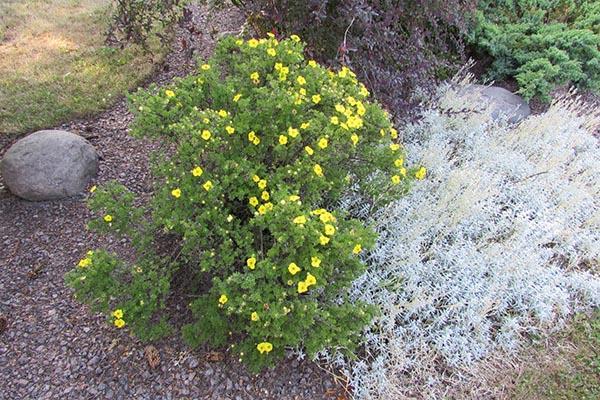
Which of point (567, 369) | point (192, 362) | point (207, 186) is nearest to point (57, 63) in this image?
point (207, 186)

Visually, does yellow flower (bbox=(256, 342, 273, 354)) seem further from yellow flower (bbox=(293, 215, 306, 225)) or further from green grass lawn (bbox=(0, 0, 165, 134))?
green grass lawn (bbox=(0, 0, 165, 134))

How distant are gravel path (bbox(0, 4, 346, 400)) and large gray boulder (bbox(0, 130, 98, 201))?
0.62 ft

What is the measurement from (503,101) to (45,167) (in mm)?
3361

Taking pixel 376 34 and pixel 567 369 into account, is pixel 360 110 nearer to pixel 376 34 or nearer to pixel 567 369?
pixel 376 34

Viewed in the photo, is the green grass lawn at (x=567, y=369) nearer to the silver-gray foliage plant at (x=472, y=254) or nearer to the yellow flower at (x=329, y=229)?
the silver-gray foliage plant at (x=472, y=254)

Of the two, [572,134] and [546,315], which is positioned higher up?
[572,134]

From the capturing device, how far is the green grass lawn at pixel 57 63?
3.71m

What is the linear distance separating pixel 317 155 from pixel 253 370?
941mm

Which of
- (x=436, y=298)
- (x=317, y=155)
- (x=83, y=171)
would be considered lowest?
(x=83, y=171)

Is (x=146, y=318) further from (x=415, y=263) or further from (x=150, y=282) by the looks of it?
(x=415, y=263)

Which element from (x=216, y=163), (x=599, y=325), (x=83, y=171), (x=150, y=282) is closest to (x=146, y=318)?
(x=150, y=282)

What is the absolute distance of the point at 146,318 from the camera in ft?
6.94

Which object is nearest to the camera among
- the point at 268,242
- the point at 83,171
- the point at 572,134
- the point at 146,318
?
the point at 146,318

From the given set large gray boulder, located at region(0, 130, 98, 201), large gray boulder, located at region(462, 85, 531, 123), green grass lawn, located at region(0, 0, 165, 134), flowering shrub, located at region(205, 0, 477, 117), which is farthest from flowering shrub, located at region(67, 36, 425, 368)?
large gray boulder, located at region(462, 85, 531, 123)
